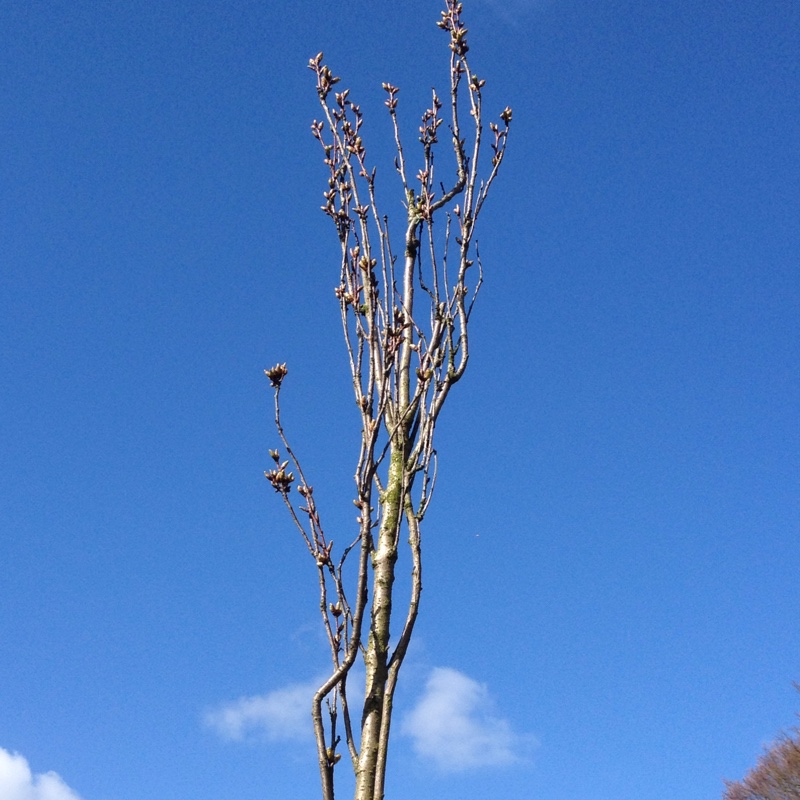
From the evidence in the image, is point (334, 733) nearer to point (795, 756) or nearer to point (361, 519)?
point (361, 519)

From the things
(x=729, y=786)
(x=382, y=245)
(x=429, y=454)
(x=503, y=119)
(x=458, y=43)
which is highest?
Answer: (x=458, y=43)

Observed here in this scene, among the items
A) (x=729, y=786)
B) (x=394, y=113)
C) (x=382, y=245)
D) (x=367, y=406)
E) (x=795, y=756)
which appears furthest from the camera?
(x=729, y=786)

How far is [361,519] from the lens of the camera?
2.46 m

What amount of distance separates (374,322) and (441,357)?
34 centimetres

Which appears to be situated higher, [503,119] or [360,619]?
[503,119]

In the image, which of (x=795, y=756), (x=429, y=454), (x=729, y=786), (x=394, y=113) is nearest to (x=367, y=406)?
(x=429, y=454)

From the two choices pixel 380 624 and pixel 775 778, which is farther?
pixel 775 778

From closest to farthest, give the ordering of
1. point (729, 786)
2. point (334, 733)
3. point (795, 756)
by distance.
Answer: point (334, 733) < point (795, 756) < point (729, 786)

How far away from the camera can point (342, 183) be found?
10.8ft

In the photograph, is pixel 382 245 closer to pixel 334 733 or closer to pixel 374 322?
pixel 374 322

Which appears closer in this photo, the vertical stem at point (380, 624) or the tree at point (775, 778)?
the vertical stem at point (380, 624)

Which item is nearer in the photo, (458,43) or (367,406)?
(367,406)

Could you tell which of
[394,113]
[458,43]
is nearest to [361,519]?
[394,113]

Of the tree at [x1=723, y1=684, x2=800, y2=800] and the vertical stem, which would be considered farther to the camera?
the tree at [x1=723, y1=684, x2=800, y2=800]
